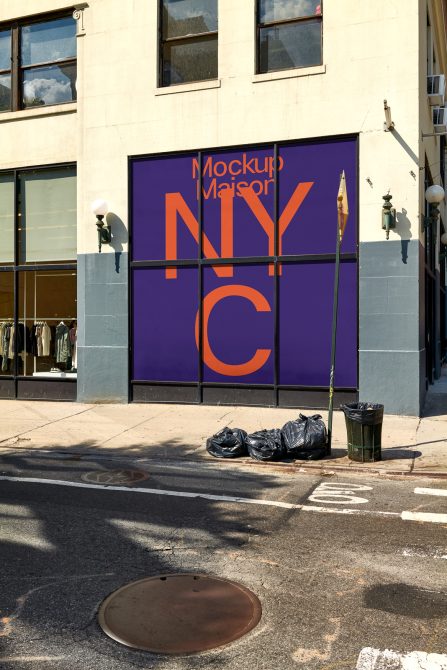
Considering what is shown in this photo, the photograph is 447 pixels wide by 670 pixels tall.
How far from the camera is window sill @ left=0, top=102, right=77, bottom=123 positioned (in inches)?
Result: 596

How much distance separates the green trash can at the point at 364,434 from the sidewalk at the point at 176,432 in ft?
0.48

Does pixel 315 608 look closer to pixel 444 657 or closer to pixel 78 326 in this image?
pixel 444 657

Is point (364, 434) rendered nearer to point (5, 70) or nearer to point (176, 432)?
point (176, 432)

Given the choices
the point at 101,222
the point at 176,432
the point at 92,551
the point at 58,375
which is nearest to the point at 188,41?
the point at 101,222

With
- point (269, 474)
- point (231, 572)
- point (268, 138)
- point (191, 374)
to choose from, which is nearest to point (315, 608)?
point (231, 572)

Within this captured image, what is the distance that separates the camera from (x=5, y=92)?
16016mm

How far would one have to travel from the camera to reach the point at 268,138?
1323 centimetres

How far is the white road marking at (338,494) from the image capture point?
6898mm

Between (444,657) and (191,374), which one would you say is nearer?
(444,657)

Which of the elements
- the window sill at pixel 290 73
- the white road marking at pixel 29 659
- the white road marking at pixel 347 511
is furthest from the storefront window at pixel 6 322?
the white road marking at pixel 29 659

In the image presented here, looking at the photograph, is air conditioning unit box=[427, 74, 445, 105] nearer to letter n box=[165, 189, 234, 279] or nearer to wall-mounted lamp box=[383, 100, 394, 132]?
wall-mounted lamp box=[383, 100, 394, 132]

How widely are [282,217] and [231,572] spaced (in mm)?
9599

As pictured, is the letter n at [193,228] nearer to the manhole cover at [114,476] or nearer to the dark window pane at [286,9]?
the dark window pane at [286,9]

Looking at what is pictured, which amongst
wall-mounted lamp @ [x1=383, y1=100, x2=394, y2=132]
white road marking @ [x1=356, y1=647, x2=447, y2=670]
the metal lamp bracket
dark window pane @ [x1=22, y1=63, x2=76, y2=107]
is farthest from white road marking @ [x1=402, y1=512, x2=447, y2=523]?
dark window pane @ [x1=22, y1=63, x2=76, y2=107]
